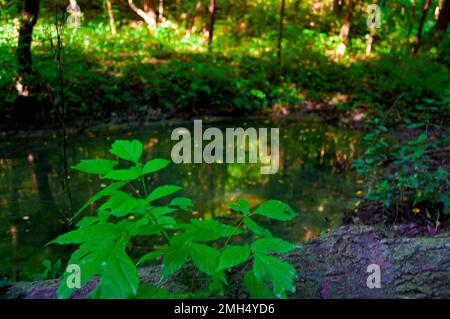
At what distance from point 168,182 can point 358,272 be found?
4.74 meters

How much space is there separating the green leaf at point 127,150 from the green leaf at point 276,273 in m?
0.70

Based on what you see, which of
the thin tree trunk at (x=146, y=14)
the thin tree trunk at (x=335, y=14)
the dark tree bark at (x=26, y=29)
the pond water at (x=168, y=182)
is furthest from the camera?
the thin tree trunk at (x=335, y=14)

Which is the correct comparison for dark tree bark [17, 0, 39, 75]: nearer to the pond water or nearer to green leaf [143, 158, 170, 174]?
the pond water

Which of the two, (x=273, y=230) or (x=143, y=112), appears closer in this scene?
(x=273, y=230)

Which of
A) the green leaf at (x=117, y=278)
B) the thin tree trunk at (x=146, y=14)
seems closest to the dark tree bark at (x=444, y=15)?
the thin tree trunk at (x=146, y=14)

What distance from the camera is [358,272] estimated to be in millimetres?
1833

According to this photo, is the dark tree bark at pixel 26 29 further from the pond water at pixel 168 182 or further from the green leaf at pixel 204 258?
the green leaf at pixel 204 258

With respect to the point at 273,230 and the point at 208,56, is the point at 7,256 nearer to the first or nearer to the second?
the point at 273,230

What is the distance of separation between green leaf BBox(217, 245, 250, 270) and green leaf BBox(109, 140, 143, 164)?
0.61 meters

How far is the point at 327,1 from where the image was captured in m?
20.6

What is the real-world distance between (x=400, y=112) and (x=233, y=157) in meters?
5.06

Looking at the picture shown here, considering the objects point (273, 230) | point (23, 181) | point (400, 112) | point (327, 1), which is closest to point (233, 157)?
point (273, 230)

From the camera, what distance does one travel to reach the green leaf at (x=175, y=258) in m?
1.30
